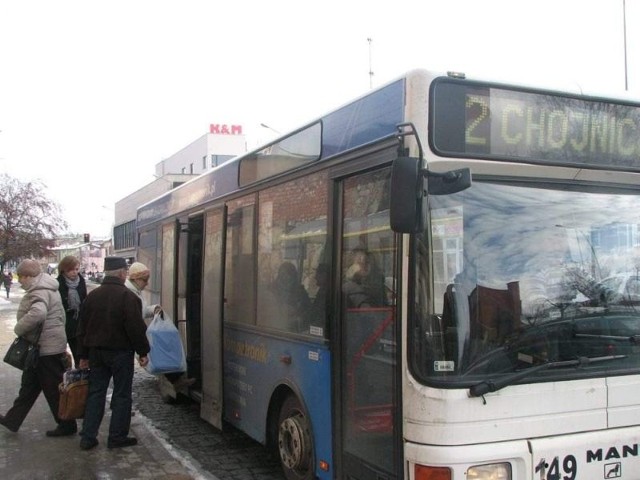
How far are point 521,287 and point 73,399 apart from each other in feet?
14.7

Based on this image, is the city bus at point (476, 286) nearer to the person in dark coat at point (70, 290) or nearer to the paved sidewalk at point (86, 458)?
the paved sidewalk at point (86, 458)

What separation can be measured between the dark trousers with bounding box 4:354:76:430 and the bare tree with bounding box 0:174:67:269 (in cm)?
3808

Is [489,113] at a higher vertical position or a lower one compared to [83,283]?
higher

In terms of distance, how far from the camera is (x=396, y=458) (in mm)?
3137

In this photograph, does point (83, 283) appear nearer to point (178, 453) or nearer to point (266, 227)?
point (178, 453)

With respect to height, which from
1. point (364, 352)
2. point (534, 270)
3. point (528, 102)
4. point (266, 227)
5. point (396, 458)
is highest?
point (528, 102)

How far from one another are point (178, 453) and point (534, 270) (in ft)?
12.8

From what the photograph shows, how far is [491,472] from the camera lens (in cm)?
290

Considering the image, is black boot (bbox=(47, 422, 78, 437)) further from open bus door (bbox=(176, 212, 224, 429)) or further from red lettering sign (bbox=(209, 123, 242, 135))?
red lettering sign (bbox=(209, 123, 242, 135))

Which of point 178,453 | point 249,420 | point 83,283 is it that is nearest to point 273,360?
point 249,420

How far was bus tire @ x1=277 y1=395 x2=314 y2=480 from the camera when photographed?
4.23 m

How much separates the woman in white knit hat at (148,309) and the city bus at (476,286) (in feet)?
10.2

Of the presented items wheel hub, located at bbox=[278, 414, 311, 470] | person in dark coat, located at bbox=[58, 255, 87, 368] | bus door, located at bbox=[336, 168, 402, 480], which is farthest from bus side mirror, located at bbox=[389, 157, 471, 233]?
person in dark coat, located at bbox=[58, 255, 87, 368]

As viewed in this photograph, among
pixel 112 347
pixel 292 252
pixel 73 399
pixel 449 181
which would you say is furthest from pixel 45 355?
pixel 449 181
